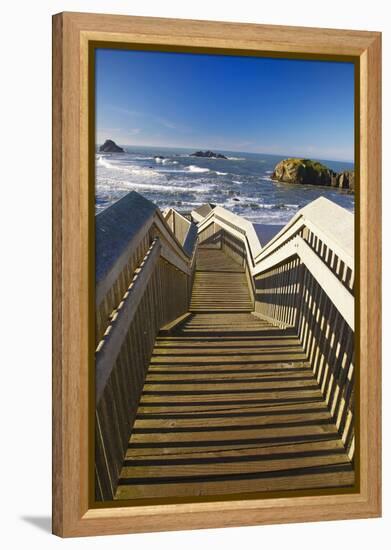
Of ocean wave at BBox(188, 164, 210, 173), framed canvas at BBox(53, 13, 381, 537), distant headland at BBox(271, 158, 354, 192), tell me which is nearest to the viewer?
framed canvas at BBox(53, 13, 381, 537)

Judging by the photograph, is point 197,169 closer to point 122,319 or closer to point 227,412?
point 122,319

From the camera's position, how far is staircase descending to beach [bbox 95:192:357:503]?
286cm

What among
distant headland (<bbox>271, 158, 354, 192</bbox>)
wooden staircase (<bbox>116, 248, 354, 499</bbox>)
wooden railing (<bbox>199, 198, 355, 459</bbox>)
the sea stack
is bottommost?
wooden staircase (<bbox>116, 248, 354, 499</bbox>)

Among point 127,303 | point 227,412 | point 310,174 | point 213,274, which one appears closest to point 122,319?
point 127,303

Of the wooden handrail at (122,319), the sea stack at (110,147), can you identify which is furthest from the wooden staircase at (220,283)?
the sea stack at (110,147)

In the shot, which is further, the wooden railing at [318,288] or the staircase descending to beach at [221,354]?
the wooden railing at [318,288]

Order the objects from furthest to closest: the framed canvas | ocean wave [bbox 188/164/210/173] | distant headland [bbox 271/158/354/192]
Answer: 1. distant headland [bbox 271/158/354/192]
2. ocean wave [bbox 188/164/210/173]
3. the framed canvas

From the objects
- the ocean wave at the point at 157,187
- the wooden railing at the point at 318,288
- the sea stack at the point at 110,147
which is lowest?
the wooden railing at the point at 318,288

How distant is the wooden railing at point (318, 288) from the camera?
3.02m

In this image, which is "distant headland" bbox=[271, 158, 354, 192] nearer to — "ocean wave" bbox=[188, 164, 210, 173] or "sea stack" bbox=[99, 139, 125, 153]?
"ocean wave" bbox=[188, 164, 210, 173]

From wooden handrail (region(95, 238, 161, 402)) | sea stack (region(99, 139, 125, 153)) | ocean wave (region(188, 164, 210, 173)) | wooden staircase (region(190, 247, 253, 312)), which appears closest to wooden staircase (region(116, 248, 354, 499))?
wooden staircase (region(190, 247, 253, 312))

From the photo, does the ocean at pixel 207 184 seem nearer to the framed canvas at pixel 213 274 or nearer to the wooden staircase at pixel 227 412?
the framed canvas at pixel 213 274

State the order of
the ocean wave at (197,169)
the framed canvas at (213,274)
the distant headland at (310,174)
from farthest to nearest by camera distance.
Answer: the distant headland at (310,174) < the ocean wave at (197,169) < the framed canvas at (213,274)

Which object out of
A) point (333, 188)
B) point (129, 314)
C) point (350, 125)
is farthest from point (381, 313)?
point (129, 314)
